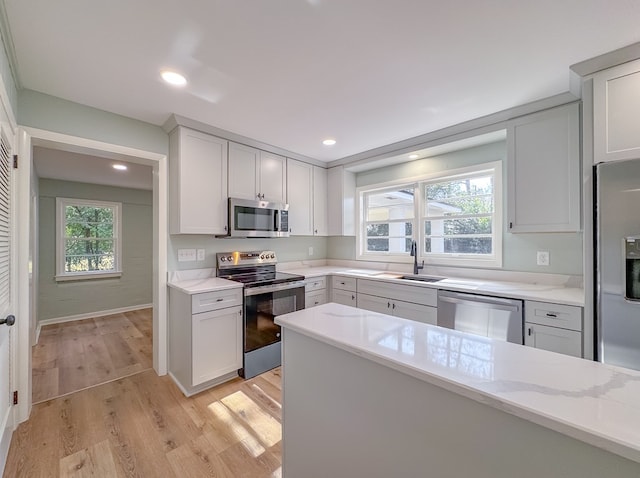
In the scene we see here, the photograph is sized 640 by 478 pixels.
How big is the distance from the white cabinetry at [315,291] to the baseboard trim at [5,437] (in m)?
2.32

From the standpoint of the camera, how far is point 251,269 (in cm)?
325

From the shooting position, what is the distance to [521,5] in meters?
1.30

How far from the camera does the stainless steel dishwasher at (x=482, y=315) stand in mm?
2139

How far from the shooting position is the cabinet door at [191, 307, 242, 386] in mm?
2330

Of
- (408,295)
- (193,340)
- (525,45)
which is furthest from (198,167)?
(525,45)

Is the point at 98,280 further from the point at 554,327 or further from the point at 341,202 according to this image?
the point at 554,327

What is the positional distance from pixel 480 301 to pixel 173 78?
285 centimetres

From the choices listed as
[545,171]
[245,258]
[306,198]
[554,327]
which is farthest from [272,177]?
[554,327]

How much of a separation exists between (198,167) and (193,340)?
5.11 ft

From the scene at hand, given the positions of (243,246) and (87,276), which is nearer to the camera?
(243,246)

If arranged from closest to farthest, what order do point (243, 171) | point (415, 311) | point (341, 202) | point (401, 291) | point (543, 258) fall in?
point (543, 258)
point (415, 311)
point (401, 291)
point (243, 171)
point (341, 202)

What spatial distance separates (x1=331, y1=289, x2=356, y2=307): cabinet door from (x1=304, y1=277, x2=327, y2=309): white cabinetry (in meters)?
0.11

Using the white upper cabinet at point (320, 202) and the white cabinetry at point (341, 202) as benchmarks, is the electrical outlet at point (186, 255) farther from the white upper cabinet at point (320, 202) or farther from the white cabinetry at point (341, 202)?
the white cabinetry at point (341, 202)

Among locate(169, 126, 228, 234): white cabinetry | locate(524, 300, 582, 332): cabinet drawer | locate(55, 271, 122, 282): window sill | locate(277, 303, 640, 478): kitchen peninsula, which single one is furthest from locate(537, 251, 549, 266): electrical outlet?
locate(55, 271, 122, 282): window sill
